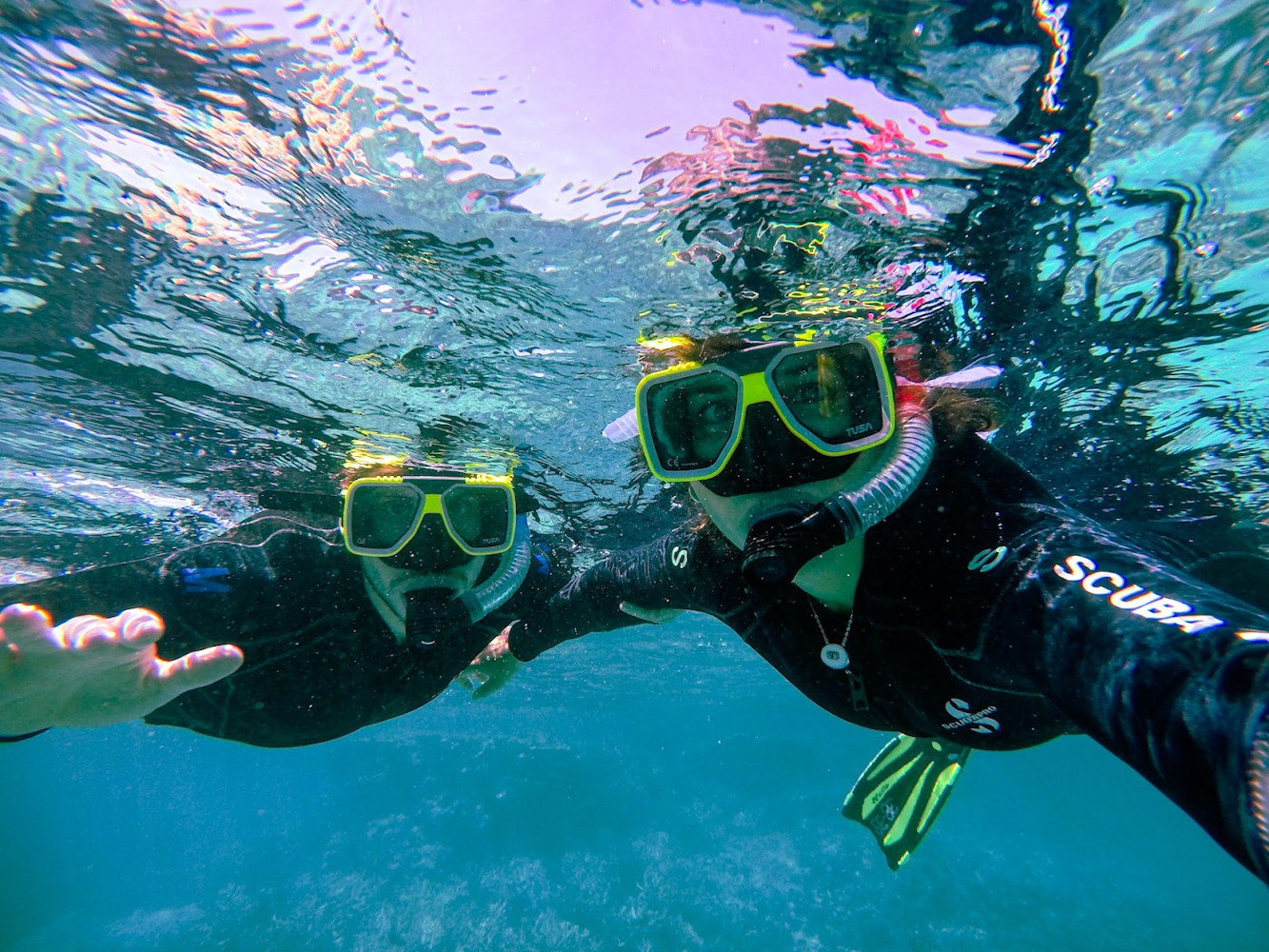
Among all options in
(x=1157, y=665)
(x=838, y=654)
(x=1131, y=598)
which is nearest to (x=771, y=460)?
(x=838, y=654)

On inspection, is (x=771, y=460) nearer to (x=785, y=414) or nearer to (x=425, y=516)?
(x=785, y=414)

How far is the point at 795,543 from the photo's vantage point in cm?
285

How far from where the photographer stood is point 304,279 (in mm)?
5426

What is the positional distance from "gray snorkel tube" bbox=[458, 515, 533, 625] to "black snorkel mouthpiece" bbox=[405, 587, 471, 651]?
11 centimetres

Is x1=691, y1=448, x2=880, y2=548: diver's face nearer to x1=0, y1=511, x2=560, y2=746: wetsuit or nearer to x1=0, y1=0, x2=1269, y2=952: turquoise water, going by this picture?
x1=0, y1=0, x2=1269, y2=952: turquoise water

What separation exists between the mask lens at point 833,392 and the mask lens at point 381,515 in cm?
399

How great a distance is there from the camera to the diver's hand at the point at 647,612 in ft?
16.6

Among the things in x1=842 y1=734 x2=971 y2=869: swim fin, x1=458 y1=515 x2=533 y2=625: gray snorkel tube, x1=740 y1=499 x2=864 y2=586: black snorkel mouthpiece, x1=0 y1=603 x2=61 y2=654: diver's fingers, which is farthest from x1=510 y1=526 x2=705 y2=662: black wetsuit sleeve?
x1=842 y1=734 x2=971 y2=869: swim fin

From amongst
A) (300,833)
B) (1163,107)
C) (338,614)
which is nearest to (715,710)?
(300,833)

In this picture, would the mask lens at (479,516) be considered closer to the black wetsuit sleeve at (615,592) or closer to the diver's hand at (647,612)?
the black wetsuit sleeve at (615,592)

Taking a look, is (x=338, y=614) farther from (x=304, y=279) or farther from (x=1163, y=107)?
(x=1163, y=107)

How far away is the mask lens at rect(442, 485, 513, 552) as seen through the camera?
5879mm

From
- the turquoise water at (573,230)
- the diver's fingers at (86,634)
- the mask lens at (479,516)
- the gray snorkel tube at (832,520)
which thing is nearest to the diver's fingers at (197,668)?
the diver's fingers at (86,634)

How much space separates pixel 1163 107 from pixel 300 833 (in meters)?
63.0
